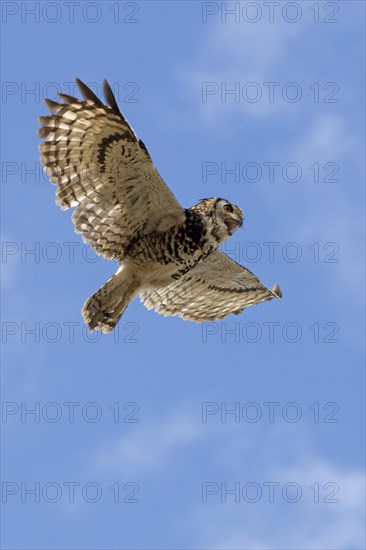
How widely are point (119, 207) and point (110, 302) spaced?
97cm

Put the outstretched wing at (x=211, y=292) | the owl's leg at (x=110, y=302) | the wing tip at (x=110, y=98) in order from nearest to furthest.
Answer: the wing tip at (x=110, y=98) → the owl's leg at (x=110, y=302) → the outstretched wing at (x=211, y=292)

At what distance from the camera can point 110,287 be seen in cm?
1394

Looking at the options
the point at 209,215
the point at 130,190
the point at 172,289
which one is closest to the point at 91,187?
the point at 130,190

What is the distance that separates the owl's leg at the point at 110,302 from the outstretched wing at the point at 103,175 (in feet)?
0.90

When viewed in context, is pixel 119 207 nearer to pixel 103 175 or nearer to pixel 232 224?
pixel 103 175

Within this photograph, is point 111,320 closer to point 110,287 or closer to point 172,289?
point 110,287

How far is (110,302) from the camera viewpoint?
1394 cm

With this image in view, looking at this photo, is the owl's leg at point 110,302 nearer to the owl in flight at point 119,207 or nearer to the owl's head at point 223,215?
the owl in flight at point 119,207

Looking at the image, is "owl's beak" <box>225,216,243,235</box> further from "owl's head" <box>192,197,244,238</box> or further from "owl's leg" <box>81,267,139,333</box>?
"owl's leg" <box>81,267,139,333</box>

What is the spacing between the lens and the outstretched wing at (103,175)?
43.2 feet

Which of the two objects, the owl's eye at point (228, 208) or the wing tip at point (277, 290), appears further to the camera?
the wing tip at point (277, 290)

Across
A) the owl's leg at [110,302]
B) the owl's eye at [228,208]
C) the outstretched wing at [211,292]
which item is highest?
the owl's eye at [228,208]

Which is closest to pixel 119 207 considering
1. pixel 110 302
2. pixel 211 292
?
pixel 110 302

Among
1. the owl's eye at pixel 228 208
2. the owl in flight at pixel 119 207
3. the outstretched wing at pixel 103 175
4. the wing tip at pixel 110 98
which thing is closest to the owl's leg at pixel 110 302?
the owl in flight at pixel 119 207
